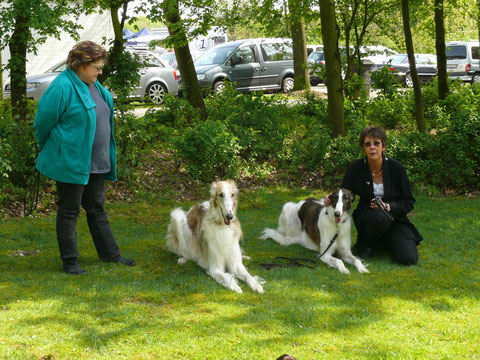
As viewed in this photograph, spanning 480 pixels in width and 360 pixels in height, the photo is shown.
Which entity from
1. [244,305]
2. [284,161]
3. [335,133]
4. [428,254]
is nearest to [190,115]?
[284,161]

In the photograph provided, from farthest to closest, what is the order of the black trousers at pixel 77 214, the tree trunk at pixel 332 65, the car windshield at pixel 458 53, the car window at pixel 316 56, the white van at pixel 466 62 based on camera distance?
the car windshield at pixel 458 53 → the white van at pixel 466 62 → the car window at pixel 316 56 → the tree trunk at pixel 332 65 → the black trousers at pixel 77 214

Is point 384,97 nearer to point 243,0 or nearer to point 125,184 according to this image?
point 243,0

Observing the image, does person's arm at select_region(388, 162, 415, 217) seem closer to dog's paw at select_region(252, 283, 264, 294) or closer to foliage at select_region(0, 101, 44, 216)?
dog's paw at select_region(252, 283, 264, 294)

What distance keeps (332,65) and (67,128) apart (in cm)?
700

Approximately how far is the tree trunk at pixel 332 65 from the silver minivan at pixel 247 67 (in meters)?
7.64

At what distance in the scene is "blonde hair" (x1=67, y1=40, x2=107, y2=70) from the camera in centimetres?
516

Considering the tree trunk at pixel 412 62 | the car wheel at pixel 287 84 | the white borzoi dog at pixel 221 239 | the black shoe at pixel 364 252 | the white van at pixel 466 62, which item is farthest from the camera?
the white van at pixel 466 62

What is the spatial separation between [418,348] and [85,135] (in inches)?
136

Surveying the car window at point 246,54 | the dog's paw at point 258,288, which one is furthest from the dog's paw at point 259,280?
the car window at point 246,54

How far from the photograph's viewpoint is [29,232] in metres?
7.28

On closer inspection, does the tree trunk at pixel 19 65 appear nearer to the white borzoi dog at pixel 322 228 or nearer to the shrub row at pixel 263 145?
the shrub row at pixel 263 145

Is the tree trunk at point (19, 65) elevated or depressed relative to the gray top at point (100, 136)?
elevated

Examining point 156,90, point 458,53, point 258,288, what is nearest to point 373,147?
point 258,288

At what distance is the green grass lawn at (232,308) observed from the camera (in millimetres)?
3938
